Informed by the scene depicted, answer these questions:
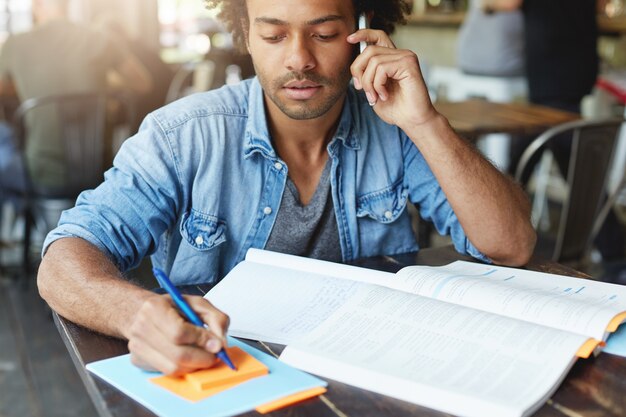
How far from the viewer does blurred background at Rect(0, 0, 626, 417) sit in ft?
8.70

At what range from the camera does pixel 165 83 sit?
534cm

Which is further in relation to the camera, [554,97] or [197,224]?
[554,97]

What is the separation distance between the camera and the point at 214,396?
2.86 feet

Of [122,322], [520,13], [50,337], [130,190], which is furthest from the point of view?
[520,13]

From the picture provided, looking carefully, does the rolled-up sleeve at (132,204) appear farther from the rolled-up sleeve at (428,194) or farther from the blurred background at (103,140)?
the blurred background at (103,140)

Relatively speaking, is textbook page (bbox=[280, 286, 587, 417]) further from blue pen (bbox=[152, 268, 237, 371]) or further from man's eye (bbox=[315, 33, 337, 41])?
man's eye (bbox=[315, 33, 337, 41])

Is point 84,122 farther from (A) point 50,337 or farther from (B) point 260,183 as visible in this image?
(B) point 260,183

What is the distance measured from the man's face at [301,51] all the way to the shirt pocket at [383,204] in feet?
0.72

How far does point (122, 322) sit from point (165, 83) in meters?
4.51

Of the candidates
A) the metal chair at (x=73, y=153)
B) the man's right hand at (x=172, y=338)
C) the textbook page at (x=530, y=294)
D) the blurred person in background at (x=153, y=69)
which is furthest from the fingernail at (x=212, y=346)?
the blurred person in background at (x=153, y=69)

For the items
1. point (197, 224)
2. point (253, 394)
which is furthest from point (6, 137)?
point (253, 394)

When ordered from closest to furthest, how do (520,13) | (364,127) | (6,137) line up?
(364,127) → (6,137) → (520,13)

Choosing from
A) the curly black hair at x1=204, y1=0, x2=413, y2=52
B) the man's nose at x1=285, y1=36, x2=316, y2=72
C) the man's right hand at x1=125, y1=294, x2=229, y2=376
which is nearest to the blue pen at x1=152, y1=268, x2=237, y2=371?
the man's right hand at x1=125, y1=294, x2=229, y2=376

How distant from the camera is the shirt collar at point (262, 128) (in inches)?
57.9
